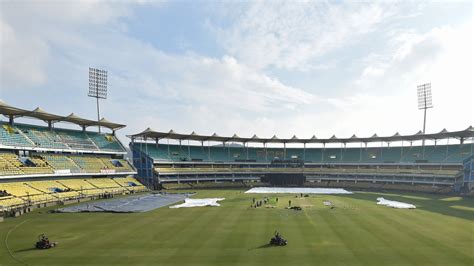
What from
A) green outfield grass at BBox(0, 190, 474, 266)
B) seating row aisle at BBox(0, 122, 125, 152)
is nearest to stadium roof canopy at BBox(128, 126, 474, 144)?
seating row aisle at BBox(0, 122, 125, 152)

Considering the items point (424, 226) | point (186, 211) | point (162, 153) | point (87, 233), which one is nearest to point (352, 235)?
point (424, 226)

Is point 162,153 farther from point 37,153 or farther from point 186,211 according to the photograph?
point 186,211

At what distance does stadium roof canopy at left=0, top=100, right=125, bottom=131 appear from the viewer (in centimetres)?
5724

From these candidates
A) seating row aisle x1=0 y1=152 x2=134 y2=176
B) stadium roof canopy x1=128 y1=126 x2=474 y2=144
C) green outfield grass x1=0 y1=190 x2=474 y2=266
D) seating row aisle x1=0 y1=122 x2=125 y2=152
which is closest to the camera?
green outfield grass x1=0 y1=190 x2=474 y2=266

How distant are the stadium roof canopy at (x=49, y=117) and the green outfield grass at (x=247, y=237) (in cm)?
2763

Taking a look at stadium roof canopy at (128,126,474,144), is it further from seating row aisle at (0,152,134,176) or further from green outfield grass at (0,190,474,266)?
green outfield grass at (0,190,474,266)

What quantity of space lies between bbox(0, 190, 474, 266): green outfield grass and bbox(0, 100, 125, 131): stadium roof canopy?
27.6m

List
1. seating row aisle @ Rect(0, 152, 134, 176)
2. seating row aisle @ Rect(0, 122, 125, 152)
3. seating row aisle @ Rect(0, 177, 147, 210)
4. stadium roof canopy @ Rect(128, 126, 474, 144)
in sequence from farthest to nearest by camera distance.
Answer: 1. stadium roof canopy @ Rect(128, 126, 474, 144)
2. seating row aisle @ Rect(0, 122, 125, 152)
3. seating row aisle @ Rect(0, 152, 134, 176)
4. seating row aisle @ Rect(0, 177, 147, 210)

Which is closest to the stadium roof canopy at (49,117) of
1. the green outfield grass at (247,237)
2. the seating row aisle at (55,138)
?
the seating row aisle at (55,138)

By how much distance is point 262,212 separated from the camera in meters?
41.5

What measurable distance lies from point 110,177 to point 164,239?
174 ft

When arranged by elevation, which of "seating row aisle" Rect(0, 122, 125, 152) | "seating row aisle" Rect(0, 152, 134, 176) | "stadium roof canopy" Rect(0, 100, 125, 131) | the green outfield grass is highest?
"stadium roof canopy" Rect(0, 100, 125, 131)

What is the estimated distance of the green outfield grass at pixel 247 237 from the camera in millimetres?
21875

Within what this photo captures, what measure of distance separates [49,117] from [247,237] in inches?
2436
